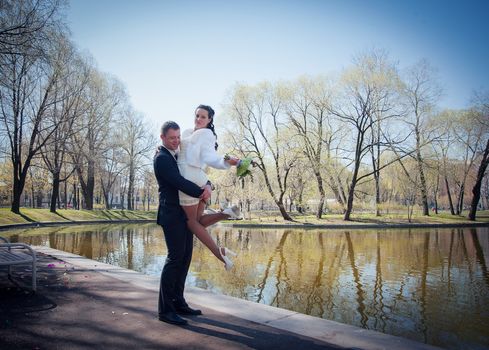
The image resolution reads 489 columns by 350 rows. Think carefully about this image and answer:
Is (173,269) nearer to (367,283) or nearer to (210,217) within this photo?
(210,217)

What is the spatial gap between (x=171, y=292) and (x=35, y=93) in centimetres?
2746

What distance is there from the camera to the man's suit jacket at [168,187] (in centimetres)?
358

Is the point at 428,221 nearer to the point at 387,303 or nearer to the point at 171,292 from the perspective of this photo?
the point at 387,303

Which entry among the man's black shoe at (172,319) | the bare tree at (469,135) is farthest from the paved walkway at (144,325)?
the bare tree at (469,135)

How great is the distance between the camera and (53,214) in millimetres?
28562

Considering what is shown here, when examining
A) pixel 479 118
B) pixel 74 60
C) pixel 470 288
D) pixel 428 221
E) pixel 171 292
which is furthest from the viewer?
pixel 479 118

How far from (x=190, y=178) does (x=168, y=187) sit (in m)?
0.25

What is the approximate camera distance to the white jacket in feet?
12.1

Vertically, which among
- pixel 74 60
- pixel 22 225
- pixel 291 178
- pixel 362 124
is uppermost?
pixel 74 60

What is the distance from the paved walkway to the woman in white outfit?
26.6 inches

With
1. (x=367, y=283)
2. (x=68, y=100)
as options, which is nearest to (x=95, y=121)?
(x=68, y=100)

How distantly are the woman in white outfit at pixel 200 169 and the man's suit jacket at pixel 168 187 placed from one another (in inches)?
3.1

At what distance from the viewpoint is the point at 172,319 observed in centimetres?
338

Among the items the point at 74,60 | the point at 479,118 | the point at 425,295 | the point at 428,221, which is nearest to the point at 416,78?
the point at 479,118
